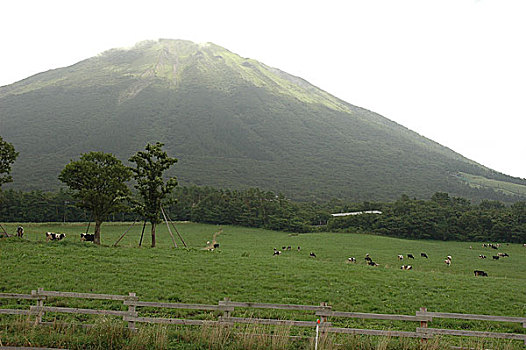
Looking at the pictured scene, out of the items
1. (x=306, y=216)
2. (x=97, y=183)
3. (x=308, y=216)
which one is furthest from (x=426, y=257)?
(x=308, y=216)

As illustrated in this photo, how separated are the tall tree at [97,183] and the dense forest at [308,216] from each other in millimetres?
29372

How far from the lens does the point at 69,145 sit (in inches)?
7279

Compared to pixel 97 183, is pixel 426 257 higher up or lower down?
lower down

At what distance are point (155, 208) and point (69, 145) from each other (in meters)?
183

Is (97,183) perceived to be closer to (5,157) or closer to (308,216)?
(5,157)

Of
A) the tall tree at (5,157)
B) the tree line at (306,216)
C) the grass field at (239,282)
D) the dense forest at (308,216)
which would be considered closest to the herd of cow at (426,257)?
the grass field at (239,282)

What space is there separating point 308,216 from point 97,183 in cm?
5688

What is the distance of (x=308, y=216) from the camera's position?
257ft

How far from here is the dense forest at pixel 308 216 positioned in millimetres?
60000

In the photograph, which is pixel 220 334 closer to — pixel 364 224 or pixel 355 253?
pixel 355 253

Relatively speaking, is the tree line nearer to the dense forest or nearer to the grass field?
the dense forest

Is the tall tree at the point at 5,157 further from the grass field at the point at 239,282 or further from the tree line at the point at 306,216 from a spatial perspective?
the tree line at the point at 306,216

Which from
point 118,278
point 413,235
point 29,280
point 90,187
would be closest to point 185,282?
point 118,278

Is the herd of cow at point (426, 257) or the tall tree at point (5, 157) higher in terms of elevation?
the tall tree at point (5, 157)
